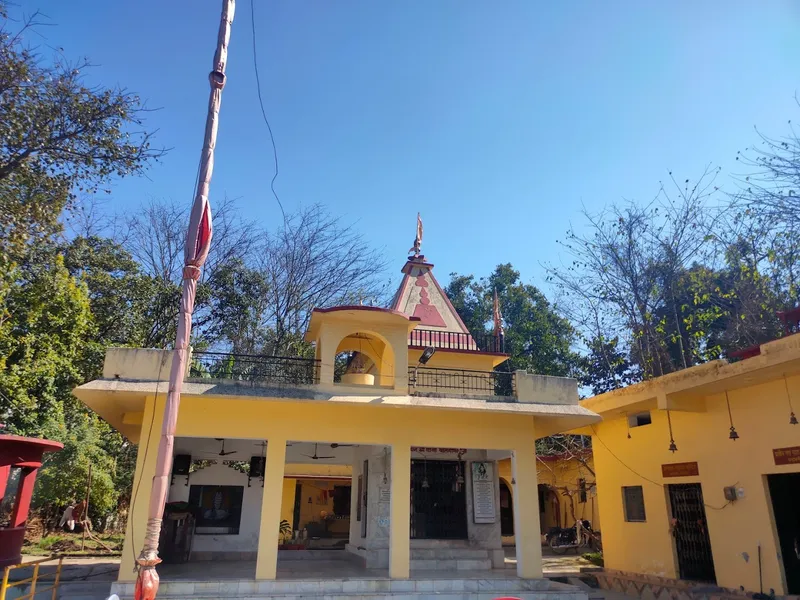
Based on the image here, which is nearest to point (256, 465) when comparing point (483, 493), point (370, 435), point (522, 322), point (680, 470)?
point (370, 435)

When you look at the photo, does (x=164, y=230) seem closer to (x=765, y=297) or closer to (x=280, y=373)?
(x=280, y=373)

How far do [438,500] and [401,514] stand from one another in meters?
3.16

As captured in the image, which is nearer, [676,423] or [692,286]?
[676,423]

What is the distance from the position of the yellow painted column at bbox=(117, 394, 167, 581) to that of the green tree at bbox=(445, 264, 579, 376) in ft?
59.8

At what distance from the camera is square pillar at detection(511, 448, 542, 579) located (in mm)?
10711

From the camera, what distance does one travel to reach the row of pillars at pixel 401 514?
9844mm

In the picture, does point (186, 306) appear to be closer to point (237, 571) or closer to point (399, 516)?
point (399, 516)

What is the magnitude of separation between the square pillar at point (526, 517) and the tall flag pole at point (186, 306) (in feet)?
24.0

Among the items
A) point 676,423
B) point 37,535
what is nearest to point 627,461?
point 676,423

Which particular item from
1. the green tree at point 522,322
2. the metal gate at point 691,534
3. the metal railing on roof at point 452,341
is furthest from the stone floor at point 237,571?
the green tree at point 522,322

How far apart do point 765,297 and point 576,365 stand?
Answer: 438 inches

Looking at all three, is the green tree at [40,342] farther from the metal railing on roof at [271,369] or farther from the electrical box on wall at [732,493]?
the electrical box on wall at [732,493]

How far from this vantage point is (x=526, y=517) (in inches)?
432

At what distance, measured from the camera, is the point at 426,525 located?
1307 cm
